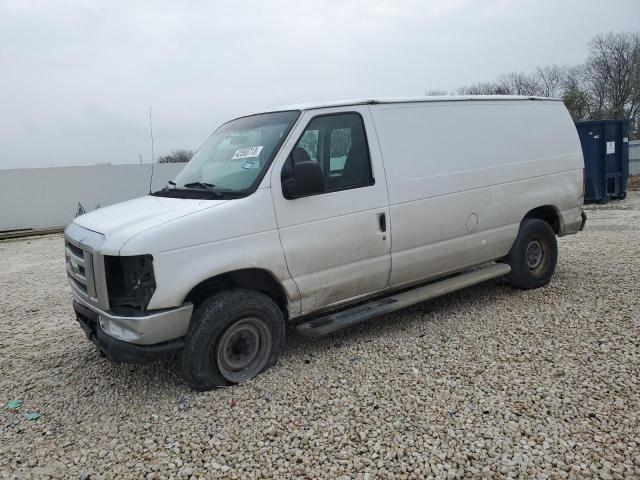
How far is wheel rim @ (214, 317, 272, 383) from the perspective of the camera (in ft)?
12.6

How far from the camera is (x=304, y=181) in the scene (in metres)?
3.85

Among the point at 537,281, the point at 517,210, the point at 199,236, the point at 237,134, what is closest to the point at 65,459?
the point at 199,236

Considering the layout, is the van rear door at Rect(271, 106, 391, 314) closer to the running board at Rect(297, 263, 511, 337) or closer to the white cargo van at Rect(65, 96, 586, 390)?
the white cargo van at Rect(65, 96, 586, 390)

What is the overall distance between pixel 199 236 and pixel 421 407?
1996 mm

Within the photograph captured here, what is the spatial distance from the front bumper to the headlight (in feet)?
0.36

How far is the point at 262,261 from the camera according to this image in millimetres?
3830

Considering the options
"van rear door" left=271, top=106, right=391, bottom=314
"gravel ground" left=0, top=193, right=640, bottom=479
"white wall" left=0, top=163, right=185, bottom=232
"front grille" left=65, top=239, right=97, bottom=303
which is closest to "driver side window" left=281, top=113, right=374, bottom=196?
"van rear door" left=271, top=106, right=391, bottom=314

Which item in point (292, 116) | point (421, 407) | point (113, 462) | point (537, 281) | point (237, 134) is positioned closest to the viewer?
point (113, 462)

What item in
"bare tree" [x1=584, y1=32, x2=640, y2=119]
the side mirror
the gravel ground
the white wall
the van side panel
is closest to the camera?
the gravel ground

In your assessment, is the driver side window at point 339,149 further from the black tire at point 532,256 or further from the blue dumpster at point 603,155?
the blue dumpster at point 603,155

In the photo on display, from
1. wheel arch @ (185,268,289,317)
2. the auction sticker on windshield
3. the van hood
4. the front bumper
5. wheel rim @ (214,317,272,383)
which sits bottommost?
wheel rim @ (214,317,272,383)

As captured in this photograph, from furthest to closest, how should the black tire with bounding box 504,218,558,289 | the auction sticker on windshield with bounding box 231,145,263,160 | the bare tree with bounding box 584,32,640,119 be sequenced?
the bare tree with bounding box 584,32,640,119 < the black tire with bounding box 504,218,558,289 < the auction sticker on windshield with bounding box 231,145,263,160

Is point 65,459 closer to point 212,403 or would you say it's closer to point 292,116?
point 212,403

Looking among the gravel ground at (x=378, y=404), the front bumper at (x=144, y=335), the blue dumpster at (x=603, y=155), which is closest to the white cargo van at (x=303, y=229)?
the front bumper at (x=144, y=335)
